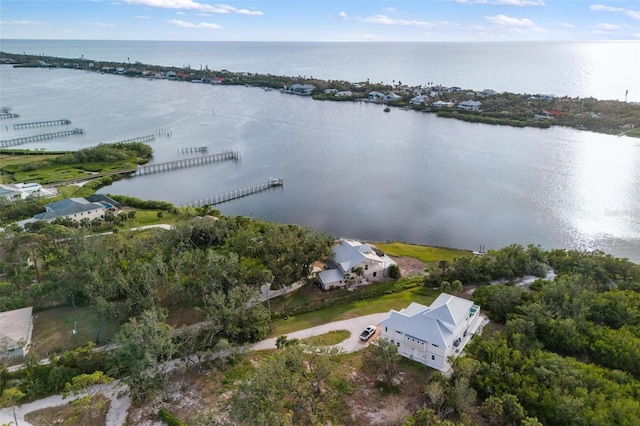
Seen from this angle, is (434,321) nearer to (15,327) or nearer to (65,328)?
(65,328)

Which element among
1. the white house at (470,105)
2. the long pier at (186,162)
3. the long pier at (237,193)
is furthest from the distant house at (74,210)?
the white house at (470,105)

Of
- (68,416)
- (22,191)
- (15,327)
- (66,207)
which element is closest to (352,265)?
(68,416)

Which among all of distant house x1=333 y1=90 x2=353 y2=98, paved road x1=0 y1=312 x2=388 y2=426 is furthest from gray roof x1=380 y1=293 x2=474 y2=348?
distant house x1=333 y1=90 x2=353 y2=98

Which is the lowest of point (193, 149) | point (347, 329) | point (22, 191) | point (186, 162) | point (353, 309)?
point (347, 329)

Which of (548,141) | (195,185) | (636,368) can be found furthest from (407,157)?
(636,368)

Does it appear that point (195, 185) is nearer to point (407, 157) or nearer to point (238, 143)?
point (238, 143)

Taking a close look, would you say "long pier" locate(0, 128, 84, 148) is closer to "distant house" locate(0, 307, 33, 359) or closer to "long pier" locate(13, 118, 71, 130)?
"long pier" locate(13, 118, 71, 130)

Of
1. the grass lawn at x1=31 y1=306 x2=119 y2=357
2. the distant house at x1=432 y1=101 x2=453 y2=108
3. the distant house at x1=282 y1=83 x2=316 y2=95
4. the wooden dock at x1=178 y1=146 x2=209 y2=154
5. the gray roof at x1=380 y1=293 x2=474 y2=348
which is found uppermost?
the distant house at x1=282 y1=83 x2=316 y2=95
